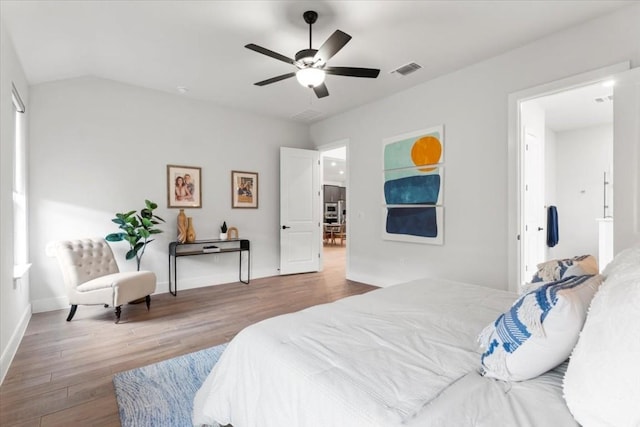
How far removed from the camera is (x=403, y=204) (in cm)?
445

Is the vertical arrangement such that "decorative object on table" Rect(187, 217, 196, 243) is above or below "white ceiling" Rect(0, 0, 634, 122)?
below

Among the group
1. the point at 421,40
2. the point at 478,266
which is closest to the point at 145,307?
the point at 478,266

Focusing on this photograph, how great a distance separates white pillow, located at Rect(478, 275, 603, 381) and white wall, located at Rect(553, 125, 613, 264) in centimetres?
602

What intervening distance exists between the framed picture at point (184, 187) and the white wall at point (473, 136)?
8.56ft

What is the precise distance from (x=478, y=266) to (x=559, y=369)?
8.78 ft

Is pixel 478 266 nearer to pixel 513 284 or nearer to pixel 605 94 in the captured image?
pixel 513 284

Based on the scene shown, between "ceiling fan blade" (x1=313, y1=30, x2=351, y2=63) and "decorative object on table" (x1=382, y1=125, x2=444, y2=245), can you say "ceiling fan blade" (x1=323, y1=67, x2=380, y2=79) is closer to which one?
"ceiling fan blade" (x1=313, y1=30, x2=351, y2=63)

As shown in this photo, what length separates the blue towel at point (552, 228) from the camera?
197 inches

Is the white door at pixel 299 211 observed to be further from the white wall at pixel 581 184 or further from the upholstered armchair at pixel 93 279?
the white wall at pixel 581 184

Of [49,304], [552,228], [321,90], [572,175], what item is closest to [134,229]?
[49,304]

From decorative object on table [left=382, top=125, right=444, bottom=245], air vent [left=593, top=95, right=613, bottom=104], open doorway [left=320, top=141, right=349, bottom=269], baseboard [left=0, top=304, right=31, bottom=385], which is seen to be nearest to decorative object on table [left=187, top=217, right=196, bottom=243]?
baseboard [left=0, top=304, right=31, bottom=385]

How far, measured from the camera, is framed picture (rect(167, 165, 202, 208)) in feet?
15.2

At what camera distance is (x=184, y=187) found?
475 centimetres

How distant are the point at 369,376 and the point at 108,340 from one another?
282cm
